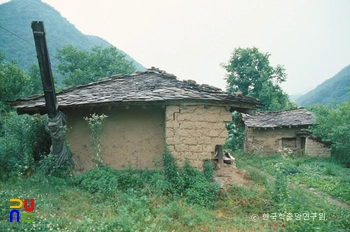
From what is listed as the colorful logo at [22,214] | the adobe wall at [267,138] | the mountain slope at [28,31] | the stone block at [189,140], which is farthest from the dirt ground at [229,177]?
the mountain slope at [28,31]

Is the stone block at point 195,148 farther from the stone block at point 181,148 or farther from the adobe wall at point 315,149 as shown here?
the adobe wall at point 315,149

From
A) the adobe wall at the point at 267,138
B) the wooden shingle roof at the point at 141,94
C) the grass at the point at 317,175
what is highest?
the wooden shingle roof at the point at 141,94

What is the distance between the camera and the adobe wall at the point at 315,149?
1355cm

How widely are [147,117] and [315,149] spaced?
38.3ft

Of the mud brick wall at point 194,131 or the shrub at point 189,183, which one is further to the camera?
the mud brick wall at point 194,131

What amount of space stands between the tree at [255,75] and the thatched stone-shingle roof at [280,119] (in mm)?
4864

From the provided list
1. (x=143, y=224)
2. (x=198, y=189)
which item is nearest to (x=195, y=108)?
(x=198, y=189)

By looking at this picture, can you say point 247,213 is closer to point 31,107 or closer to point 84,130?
point 84,130

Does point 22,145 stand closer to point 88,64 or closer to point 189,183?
point 189,183

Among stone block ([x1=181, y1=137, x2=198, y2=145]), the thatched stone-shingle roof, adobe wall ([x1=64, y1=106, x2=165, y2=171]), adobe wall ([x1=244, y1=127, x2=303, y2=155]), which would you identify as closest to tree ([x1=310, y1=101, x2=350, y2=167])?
the thatched stone-shingle roof

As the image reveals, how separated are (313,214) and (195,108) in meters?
3.29

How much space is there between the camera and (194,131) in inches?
231

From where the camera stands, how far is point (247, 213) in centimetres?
502

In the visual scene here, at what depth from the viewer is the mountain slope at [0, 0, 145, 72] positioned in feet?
107
